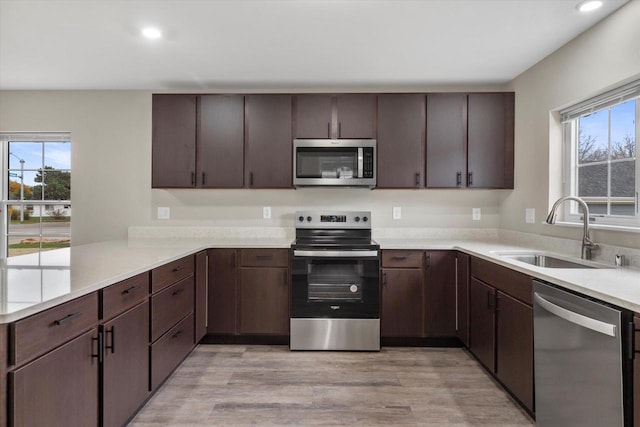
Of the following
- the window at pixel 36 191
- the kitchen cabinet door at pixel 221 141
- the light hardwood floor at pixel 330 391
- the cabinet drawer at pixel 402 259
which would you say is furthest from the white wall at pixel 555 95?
the window at pixel 36 191

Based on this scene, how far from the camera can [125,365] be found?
1754 millimetres

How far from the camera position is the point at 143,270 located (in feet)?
6.21

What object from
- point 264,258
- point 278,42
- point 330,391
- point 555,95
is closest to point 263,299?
point 264,258

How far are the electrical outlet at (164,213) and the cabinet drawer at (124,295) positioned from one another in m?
1.72

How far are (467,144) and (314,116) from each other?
4.59 ft

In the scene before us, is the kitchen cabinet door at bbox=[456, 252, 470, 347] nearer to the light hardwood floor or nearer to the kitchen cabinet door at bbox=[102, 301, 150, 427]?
the light hardwood floor

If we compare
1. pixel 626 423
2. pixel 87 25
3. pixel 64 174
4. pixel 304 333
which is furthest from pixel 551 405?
pixel 64 174

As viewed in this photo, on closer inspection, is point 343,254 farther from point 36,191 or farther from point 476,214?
point 36,191

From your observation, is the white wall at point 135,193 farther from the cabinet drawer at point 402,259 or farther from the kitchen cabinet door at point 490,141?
the cabinet drawer at point 402,259

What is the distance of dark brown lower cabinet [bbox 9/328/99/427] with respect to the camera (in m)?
1.14

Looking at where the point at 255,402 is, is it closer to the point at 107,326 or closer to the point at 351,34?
the point at 107,326

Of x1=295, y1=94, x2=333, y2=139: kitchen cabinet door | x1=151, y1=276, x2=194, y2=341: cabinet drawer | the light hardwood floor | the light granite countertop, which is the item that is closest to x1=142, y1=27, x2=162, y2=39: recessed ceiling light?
x1=295, y1=94, x2=333, y2=139: kitchen cabinet door

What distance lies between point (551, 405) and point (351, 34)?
2.38 m

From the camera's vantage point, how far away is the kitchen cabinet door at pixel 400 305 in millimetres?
2982
